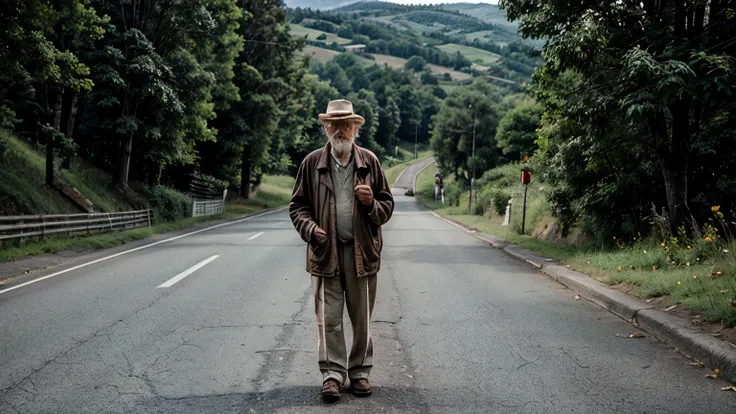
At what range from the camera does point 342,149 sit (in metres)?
4.74

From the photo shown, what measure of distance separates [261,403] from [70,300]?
5.22 metres

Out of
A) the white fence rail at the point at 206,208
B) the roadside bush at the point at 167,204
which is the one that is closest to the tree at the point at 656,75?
the roadside bush at the point at 167,204

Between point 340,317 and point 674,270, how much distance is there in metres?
6.45

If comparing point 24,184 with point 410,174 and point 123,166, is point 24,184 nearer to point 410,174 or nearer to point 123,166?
point 123,166

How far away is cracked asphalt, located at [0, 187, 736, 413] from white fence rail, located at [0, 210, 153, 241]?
5.01 metres

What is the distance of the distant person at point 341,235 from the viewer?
4703 millimetres

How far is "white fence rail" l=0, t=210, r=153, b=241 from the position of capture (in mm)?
14380

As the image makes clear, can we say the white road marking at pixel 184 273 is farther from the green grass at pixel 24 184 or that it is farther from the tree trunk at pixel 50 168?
the tree trunk at pixel 50 168

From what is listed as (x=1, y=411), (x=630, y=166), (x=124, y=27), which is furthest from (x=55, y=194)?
(x=1, y=411)

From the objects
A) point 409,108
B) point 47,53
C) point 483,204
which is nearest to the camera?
point 47,53

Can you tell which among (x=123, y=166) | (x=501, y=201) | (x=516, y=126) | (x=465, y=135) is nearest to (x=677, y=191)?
(x=501, y=201)

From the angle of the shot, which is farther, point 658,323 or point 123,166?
point 123,166

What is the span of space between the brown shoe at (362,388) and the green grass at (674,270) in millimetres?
3801

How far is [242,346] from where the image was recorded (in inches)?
239
